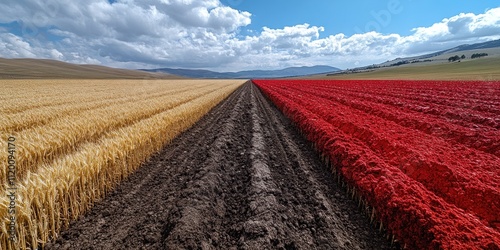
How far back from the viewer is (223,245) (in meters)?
4.03

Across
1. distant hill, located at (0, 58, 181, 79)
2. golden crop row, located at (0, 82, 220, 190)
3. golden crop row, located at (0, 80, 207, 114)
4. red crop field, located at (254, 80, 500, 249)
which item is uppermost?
distant hill, located at (0, 58, 181, 79)

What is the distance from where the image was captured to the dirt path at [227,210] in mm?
4090

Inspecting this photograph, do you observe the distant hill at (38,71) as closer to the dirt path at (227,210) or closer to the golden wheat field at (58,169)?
the golden wheat field at (58,169)

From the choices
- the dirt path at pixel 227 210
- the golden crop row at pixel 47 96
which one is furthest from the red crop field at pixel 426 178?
the golden crop row at pixel 47 96

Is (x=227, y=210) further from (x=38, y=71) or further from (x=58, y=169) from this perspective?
(x=38, y=71)

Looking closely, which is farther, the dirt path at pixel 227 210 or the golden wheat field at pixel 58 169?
the dirt path at pixel 227 210

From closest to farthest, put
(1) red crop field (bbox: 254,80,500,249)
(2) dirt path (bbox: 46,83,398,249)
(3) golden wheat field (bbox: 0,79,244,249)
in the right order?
1. (3) golden wheat field (bbox: 0,79,244,249)
2. (1) red crop field (bbox: 254,80,500,249)
3. (2) dirt path (bbox: 46,83,398,249)

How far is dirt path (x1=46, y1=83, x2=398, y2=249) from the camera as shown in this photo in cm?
409

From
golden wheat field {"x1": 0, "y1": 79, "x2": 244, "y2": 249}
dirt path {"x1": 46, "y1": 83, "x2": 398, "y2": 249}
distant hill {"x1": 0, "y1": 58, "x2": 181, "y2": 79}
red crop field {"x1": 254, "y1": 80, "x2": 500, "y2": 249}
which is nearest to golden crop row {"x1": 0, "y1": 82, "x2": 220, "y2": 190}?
golden wheat field {"x1": 0, "y1": 79, "x2": 244, "y2": 249}

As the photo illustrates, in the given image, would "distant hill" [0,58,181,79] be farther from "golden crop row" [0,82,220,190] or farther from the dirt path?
the dirt path

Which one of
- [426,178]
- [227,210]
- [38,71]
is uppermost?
[38,71]

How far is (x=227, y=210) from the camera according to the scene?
5.12 metres

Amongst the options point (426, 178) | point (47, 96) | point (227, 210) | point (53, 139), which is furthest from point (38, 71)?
point (426, 178)

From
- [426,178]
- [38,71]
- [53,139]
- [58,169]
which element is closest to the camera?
[58,169]
